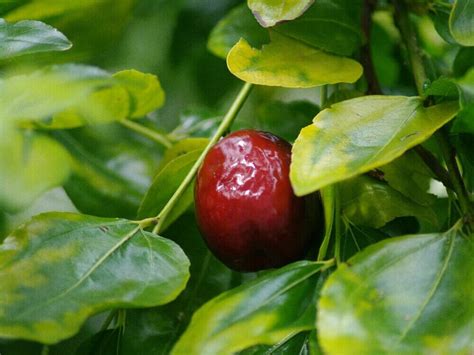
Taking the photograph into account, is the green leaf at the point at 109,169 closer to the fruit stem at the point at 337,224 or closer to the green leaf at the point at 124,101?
the green leaf at the point at 124,101

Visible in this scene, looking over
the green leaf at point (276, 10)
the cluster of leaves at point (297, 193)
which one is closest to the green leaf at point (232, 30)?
the cluster of leaves at point (297, 193)

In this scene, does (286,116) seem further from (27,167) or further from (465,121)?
(27,167)

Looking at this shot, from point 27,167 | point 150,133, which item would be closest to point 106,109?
point 150,133

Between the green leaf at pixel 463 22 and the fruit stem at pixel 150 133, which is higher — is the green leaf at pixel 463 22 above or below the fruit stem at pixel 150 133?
above

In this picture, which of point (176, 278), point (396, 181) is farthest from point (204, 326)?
point (396, 181)

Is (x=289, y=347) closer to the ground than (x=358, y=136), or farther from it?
closer to the ground

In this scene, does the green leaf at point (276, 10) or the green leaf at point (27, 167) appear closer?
the green leaf at point (27, 167)
